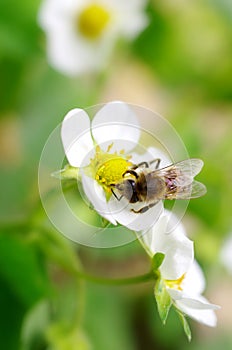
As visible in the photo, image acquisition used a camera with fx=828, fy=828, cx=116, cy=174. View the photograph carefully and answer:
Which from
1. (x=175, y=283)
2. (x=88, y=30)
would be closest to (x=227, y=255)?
(x=88, y=30)

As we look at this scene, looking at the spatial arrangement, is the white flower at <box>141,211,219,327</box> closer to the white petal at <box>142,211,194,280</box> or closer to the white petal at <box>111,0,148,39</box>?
the white petal at <box>142,211,194,280</box>

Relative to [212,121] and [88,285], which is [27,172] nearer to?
[88,285]

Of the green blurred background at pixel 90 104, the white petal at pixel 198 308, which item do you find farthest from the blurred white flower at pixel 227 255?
the white petal at pixel 198 308

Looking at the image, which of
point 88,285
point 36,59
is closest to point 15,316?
point 88,285

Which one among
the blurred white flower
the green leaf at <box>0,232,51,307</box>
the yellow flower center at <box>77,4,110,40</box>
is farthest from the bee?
the yellow flower center at <box>77,4,110,40</box>

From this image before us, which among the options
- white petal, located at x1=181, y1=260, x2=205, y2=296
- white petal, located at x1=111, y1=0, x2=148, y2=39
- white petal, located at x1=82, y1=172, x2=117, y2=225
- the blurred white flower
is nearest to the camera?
white petal, located at x1=82, y1=172, x2=117, y2=225

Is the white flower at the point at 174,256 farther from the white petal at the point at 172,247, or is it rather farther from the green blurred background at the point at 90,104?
the green blurred background at the point at 90,104
